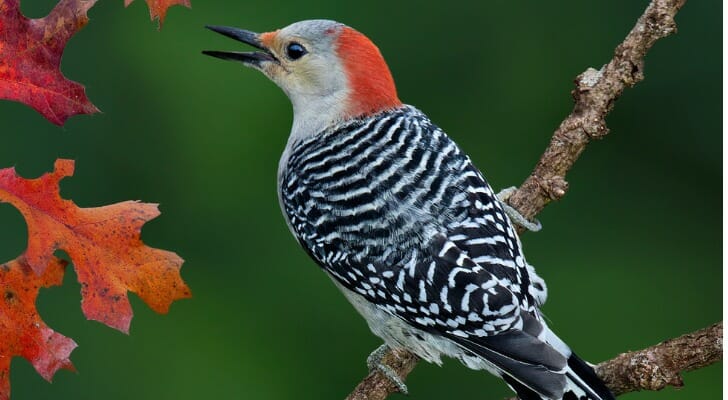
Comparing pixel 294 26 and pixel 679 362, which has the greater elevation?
pixel 294 26

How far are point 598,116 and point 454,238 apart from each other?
618 millimetres

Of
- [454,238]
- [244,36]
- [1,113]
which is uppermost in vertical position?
[244,36]

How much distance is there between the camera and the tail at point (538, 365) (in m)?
2.43

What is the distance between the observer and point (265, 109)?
13.0ft

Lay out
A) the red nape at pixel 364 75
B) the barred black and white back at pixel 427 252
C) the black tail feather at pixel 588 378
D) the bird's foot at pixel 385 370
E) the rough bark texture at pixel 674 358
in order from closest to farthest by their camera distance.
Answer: the rough bark texture at pixel 674 358
the black tail feather at pixel 588 378
the barred black and white back at pixel 427 252
the bird's foot at pixel 385 370
the red nape at pixel 364 75

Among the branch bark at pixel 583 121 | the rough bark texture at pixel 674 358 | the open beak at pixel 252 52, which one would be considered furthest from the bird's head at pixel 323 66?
the rough bark texture at pixel 674 358

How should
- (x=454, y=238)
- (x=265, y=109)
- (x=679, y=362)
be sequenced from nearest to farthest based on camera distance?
(x=679, y=362), (x=454, y=238), (x=265, y=109)

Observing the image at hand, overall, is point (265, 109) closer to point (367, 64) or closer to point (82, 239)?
point (367, 64)

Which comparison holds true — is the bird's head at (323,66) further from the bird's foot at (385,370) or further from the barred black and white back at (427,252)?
the bird's foot at (385,370)

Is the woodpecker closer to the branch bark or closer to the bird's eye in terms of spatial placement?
the bird's eye

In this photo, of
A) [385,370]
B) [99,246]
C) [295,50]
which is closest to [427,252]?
[385,370]

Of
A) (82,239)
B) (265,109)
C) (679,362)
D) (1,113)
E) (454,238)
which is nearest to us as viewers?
(82,239)

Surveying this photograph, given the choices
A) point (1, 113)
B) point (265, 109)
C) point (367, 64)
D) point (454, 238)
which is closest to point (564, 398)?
point (454, 238)

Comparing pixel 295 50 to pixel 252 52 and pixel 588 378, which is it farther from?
pixel 588 378
